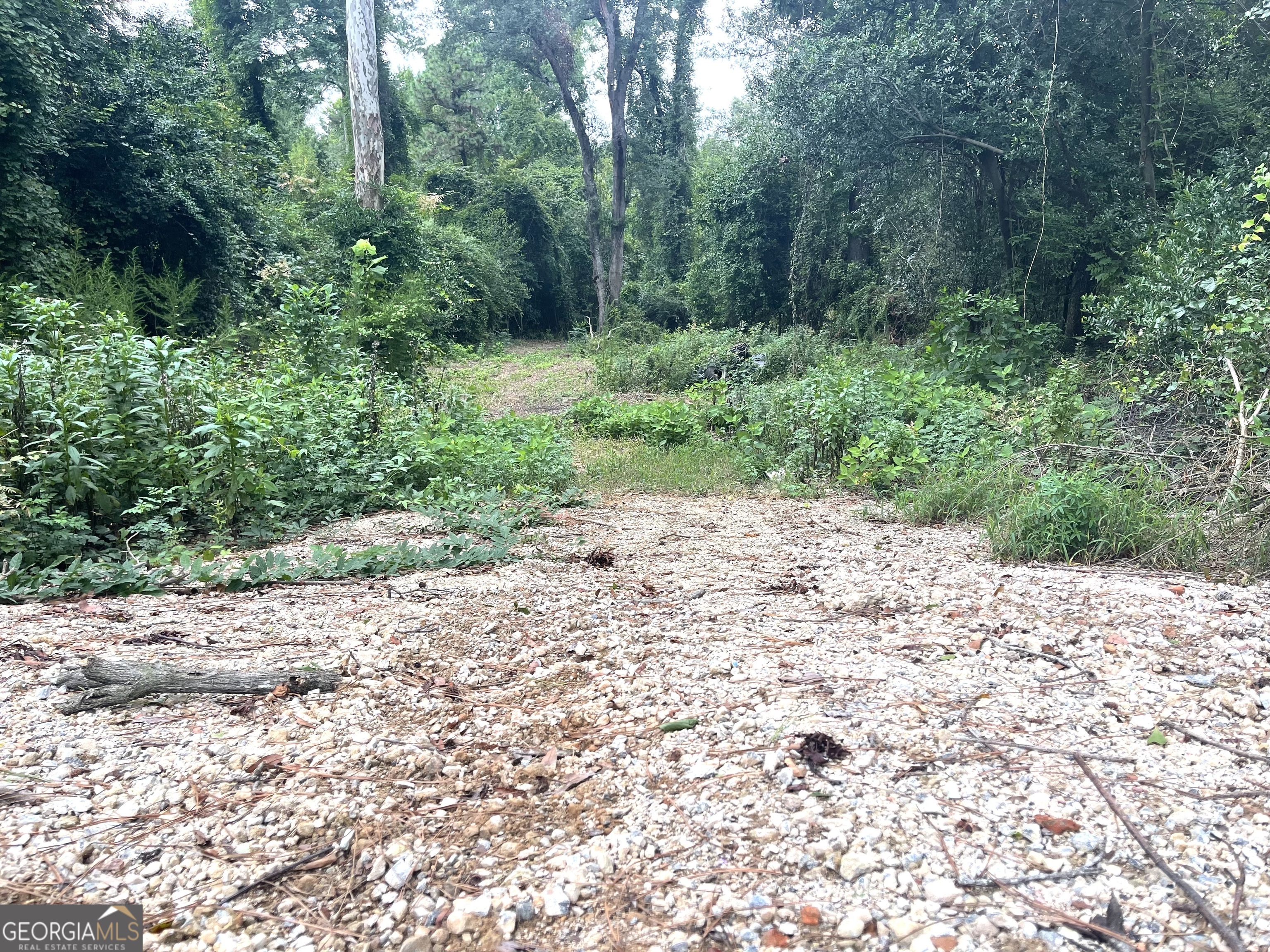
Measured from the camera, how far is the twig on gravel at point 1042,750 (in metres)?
1.73

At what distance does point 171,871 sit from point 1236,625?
3172 mm

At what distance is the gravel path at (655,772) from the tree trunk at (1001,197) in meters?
9.43

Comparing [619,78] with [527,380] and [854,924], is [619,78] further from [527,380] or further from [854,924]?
[854,924]

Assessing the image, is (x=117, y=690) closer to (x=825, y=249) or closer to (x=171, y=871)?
(x=171, y=871)

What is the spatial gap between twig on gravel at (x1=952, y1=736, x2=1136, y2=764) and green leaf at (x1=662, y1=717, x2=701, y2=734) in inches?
26.1

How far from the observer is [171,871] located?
140cm

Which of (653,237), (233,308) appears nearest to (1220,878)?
(233,308)

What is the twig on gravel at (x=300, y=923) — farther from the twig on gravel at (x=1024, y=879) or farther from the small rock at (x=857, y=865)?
the twig on gravel at (x=1024, y=879)

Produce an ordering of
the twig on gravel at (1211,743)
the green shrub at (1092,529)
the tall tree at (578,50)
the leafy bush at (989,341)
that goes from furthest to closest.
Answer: the tall tree at (578,50)
the leafy bush at (989,341)
the green shrub at (1092,529)
the twig on gravel at (1211,743)

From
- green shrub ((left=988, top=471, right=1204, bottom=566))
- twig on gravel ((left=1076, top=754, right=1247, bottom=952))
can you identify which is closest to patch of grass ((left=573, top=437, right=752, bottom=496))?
green shrub ((left=988, top=471, right=1204, bottom=566))

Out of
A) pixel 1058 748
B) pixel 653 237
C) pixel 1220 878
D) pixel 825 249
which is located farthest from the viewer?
pixel 653 237

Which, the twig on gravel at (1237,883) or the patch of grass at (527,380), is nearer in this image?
the twig on gravel at (1237,883)

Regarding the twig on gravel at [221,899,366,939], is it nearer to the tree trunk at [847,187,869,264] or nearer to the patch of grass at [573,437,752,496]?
the patch of grass at [573,437,752,496]

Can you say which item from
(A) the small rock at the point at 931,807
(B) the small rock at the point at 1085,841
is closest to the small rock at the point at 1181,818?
(B) the small rock at the point at 1085,841
